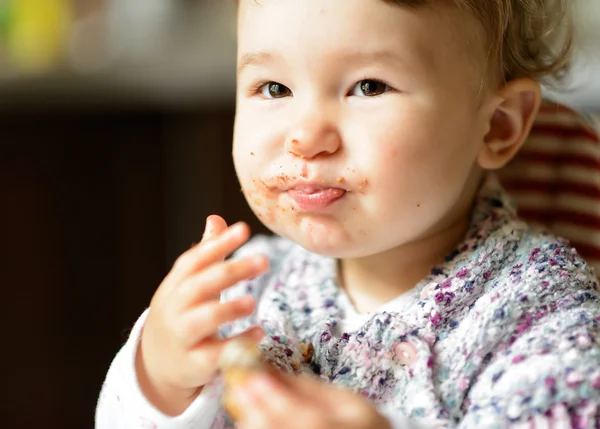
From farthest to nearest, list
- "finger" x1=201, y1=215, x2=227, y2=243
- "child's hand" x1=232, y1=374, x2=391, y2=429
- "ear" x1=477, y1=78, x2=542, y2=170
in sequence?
"ear" x1=477, y1=78, x2=542, y2=170, "finger" x1=201, y1=215, x2=227, y2=243, "child's hand" x1=232, y1=374, x2=391, y2=429

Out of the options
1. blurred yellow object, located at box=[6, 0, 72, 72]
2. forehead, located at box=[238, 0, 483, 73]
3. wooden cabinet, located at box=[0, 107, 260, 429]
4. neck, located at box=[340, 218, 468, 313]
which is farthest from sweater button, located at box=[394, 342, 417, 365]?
blurred yellow object, located at box=[6, 0, 72, 72]

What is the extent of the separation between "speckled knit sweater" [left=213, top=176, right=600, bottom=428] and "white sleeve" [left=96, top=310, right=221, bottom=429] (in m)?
0.03

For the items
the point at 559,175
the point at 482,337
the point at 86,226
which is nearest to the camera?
the point at 482,337

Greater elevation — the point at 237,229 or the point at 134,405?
the point at 237,229

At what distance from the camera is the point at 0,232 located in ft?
4.80

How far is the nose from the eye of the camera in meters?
0.67

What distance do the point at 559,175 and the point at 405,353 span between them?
339mm

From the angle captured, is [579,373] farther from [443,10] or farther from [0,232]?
[0,232]

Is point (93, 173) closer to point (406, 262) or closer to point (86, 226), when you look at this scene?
point (86, 226)

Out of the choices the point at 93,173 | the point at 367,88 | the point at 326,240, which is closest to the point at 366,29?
the point at 367,88

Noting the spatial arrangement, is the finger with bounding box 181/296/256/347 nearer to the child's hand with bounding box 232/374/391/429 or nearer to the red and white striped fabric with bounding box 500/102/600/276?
the child's hand with bounding box 232/374/391/429

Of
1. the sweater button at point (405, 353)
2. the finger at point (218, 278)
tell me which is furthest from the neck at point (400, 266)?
the finger at point (218, 278)

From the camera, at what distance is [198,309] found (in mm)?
608

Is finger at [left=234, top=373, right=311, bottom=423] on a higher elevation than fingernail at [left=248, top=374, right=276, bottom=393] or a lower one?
lower
